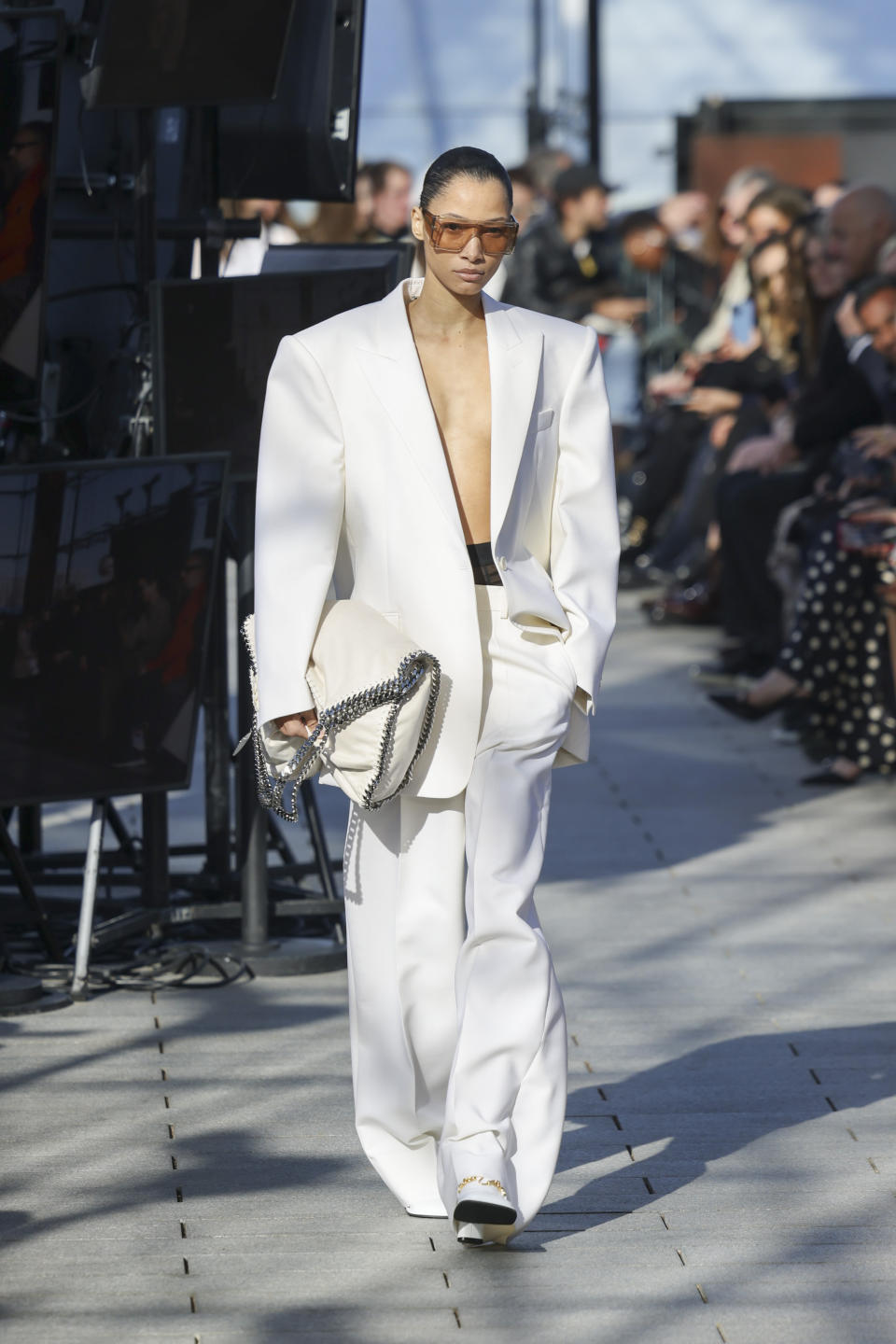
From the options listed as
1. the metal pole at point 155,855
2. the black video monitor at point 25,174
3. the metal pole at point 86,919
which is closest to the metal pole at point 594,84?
the metal pole at point 155,855

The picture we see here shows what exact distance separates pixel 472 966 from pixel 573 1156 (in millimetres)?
726

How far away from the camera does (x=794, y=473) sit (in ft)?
33.2

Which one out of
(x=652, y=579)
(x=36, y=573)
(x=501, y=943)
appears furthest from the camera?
(x=652, y=579)

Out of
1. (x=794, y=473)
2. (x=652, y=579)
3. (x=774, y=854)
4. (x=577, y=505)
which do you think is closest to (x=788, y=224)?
(x=794, y=473)

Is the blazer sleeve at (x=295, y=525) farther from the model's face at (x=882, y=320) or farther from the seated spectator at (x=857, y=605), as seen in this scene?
the model's face at (x=882, y=320)

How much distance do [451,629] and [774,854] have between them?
3.49m

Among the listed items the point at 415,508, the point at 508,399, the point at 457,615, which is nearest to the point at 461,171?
the point at 508,399

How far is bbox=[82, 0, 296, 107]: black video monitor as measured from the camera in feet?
17.5

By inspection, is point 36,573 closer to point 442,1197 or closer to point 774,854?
point 442,1197

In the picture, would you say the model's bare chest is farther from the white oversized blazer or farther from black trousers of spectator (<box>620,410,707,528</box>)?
black trousers of spectator (<box>620,410,707,528</box>)

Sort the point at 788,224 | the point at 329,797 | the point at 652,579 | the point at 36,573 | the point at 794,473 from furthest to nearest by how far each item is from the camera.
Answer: the point at 652,579 → the point at 788,224 → the point at 794,473 → the point at 329,797 → the point at 36,573

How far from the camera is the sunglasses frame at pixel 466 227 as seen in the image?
386 cm

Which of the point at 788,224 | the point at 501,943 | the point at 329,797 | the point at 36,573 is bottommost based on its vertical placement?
the point at 329,797

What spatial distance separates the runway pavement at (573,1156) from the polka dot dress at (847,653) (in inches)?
55.1
